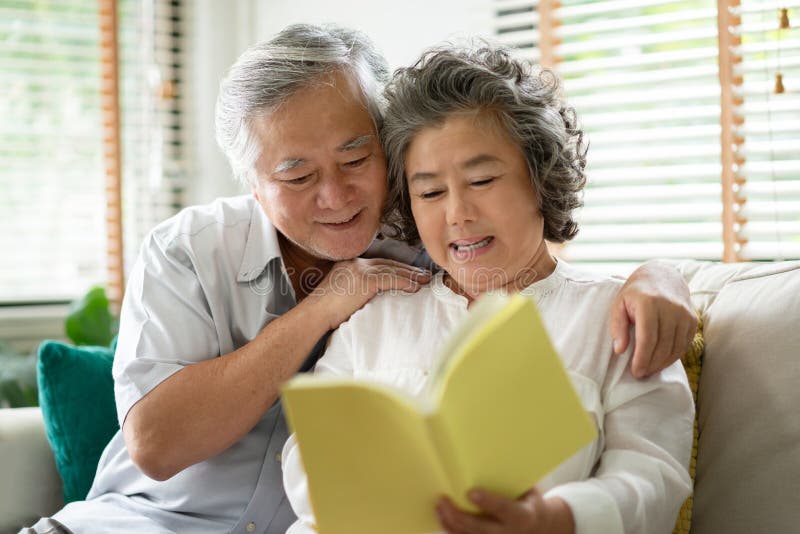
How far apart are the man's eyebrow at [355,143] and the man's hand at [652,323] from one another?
22.0 inches

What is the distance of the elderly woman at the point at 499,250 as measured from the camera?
1240 millimetres

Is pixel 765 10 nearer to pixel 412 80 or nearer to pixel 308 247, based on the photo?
pixel 412 80

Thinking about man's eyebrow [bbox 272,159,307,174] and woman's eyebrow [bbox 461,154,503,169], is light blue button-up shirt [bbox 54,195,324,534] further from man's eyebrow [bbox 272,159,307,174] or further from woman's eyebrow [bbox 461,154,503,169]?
woman's eyebrow [bbox 461,154,503,169]

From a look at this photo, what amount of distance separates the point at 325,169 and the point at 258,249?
0.78ft

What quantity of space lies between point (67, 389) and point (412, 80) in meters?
1.05

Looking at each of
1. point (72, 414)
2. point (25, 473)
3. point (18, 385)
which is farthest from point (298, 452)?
point (18, 385)

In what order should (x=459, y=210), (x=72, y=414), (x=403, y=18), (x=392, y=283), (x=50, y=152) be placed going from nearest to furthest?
(x=459, y=210) → (x=392, y=283) → (x=72, y=414) → (x=403, y=18) → (x=50, y=152)

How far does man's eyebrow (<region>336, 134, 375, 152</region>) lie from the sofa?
68 cm

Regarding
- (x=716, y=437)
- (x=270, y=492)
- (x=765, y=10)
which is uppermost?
(x=765, y=10)

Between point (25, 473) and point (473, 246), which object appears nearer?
point (473, 246)

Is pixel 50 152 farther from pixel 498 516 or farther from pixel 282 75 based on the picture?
pixel 498 516

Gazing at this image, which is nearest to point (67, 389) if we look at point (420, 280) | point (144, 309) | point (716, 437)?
point (144, 309)

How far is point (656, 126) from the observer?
9.33ft

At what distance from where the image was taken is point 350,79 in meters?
1.62
